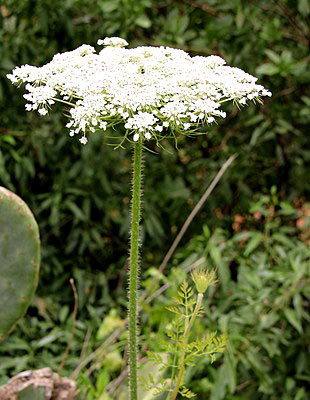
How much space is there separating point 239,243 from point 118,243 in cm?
47

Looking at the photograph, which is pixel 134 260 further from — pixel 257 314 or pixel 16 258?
pixel 257 314

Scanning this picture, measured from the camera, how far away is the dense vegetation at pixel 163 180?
6.66 feet

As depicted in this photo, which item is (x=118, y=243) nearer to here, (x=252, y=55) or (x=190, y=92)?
(x=252, y=55)

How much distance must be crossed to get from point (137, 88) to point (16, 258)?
18.6 inches

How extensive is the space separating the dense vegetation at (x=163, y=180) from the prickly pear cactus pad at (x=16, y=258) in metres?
0.74

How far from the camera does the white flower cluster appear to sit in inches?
34.4

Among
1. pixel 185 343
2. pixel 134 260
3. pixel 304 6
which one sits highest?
pixel 304 6

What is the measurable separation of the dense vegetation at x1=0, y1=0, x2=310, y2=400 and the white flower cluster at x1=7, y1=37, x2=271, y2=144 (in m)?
1.02

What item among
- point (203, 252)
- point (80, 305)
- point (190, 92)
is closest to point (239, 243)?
point (203, 252)

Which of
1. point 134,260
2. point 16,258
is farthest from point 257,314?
Result: point 134,260

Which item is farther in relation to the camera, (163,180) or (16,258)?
(163,180)

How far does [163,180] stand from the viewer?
2371 mm

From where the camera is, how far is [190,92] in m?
0.90

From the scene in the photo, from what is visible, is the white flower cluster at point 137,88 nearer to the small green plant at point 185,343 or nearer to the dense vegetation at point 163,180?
the small green plant at point 185,343
